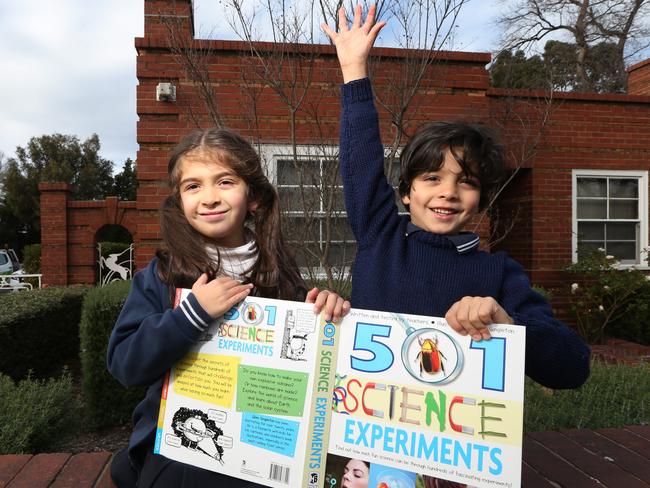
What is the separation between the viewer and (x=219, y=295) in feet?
4.54

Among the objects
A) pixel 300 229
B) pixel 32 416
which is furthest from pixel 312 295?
pixel 300 229

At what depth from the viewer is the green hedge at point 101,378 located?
13.5 feet

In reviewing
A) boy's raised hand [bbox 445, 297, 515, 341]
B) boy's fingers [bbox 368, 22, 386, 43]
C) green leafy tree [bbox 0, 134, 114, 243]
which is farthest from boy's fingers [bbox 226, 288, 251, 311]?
green leafy tree [bbox 0, 134, 114, 243]

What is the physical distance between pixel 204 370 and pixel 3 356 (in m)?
3.92

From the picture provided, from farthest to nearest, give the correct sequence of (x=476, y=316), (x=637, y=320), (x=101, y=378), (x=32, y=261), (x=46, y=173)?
1. (x=46, y=173)
2. (x=32, y=261)
3. (x=637, y=320)
4. (x=101, y=378)
5. (x=476, y=316)

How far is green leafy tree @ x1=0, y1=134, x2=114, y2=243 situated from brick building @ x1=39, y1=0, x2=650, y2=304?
1179 inches

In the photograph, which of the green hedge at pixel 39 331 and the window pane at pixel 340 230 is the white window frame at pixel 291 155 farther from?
the green hedge at pixel 39 331

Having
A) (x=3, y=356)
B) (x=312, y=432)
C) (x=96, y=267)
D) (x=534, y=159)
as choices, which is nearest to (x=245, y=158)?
(x=312, y=432)

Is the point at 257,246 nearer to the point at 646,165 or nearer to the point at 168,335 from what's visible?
the point at 168,335

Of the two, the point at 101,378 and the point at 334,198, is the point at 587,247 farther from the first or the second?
the point at 101,378

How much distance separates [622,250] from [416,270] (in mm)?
7945

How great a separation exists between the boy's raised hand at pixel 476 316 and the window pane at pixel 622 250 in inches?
310

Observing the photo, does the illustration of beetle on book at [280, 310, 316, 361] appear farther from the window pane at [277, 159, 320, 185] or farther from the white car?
the white car

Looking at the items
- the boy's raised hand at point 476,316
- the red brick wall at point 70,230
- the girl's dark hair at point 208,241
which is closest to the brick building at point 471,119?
the red brick wall at point 70,230
